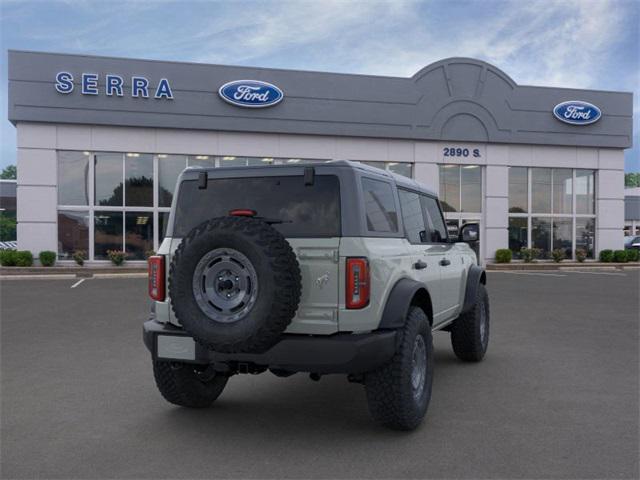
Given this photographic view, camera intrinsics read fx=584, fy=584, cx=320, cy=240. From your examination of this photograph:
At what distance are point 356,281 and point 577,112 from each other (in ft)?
89.2

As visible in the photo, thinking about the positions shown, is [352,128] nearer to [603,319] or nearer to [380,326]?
[603,319]

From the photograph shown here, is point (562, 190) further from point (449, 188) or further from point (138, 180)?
point (138, 180)

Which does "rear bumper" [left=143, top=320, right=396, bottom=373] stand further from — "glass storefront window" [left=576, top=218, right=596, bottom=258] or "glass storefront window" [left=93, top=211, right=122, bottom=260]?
"glass storefront window" [left=576, top=218, right=596, bottom=258]

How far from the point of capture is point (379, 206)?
4734mm

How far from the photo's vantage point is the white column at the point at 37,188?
22.5m

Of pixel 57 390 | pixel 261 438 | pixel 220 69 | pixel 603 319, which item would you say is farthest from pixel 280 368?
pixel 220 69

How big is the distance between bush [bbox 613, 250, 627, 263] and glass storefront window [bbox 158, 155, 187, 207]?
2039 cm

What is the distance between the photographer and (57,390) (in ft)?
19.1

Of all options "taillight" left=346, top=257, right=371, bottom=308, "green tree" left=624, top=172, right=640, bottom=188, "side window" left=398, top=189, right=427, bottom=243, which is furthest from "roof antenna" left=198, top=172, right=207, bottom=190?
"green tree" left=624, top=172, right=640, bottom=188

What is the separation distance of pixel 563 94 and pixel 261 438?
27597 millimetres

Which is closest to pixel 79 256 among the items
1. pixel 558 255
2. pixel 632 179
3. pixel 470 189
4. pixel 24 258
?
pixel 24 258

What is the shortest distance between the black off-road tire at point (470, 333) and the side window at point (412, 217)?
5.51 feet

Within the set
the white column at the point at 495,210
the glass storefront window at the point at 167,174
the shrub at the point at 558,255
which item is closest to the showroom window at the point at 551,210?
the white column at the point at 495,210

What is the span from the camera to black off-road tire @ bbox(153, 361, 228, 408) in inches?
192
